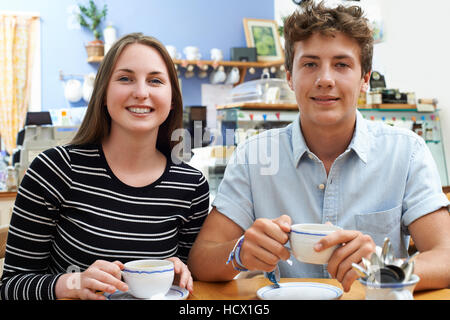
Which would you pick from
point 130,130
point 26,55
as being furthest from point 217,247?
point 26,55

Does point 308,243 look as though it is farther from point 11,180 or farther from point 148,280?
point 11,180

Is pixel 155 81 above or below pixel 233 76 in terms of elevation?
below

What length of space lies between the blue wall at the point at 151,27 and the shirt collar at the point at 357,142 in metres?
5.07

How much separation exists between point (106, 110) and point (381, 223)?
2.99ft

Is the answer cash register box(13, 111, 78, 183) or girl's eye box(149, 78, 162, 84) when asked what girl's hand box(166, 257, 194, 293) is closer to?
girl's eye box(149, 78, 162, 84)

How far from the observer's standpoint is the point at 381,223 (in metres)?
1.37

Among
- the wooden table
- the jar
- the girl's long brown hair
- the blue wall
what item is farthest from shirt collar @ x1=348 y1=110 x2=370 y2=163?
the blue wall

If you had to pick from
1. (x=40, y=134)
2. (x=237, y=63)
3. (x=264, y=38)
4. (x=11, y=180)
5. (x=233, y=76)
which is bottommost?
(x=11, y=180)

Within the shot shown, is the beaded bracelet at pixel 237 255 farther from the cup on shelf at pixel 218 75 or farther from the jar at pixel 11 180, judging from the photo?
the cup on shelf at pixel 218 75

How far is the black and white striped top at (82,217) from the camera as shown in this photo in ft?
4.33

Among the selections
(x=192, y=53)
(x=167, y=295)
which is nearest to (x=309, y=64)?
(x=167, y=295)

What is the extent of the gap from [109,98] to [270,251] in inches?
26.9

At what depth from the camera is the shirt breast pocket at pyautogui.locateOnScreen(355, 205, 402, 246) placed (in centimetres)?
136
